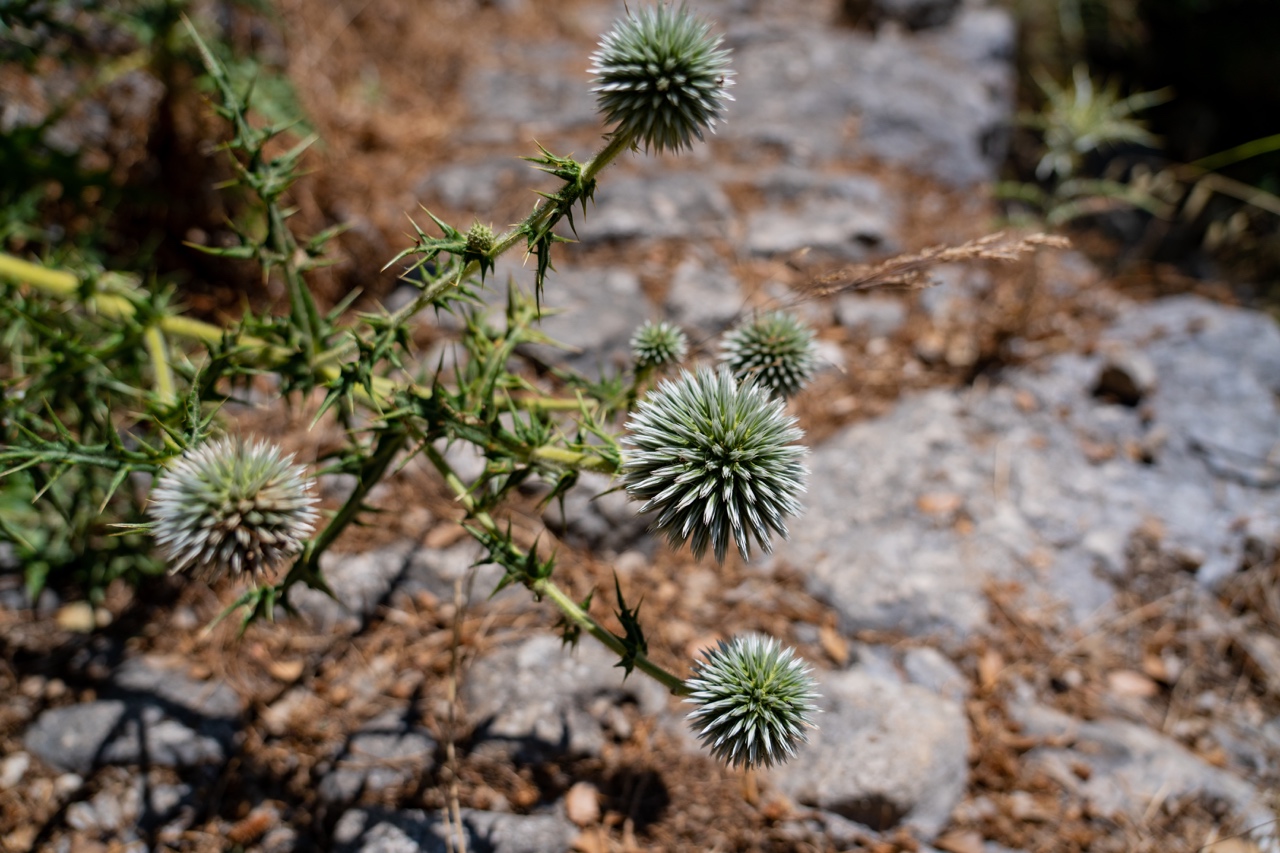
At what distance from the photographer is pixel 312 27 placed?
4152 mm

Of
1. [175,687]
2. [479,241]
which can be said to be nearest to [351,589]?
[175,687]

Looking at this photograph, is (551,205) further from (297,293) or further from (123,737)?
(123,737)

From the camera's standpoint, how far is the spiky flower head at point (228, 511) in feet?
5.11

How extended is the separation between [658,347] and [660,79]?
66cm

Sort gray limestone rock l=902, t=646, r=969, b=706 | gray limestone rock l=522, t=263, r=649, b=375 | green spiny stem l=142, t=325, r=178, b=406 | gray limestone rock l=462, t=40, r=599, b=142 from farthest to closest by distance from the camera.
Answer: gray limestone rock l=462, t=40, r=599, b=142, gray limestone rock l=522, t=263, r=649, b=375, gray limestone rock l=902, t=646, r=969, b=706, green spiny stem l=142, t=325, r=178, b=406

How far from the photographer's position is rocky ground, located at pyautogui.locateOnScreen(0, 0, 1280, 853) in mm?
2285

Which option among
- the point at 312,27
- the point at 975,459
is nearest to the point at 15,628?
the point at 312,27

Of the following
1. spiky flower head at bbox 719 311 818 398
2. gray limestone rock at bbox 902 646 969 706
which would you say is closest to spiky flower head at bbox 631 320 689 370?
spiky flower head at bbox 719 311 818 398

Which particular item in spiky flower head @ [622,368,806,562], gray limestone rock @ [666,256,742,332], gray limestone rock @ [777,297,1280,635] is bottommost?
spiky flower head @ [622,368,806,562]

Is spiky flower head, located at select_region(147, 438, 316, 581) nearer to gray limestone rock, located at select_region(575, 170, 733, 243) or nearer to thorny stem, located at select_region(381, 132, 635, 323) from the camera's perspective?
thorny stem, located at select_region(381, 132, 635, 323)

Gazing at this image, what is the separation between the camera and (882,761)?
2.33 meters

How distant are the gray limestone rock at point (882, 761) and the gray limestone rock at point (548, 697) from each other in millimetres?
490

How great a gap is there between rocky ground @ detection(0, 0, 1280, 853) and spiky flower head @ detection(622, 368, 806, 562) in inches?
15.7

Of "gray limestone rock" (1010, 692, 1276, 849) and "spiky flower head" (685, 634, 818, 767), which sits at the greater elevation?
"gray limestone rock" (1010, 692, 1276, 849)
